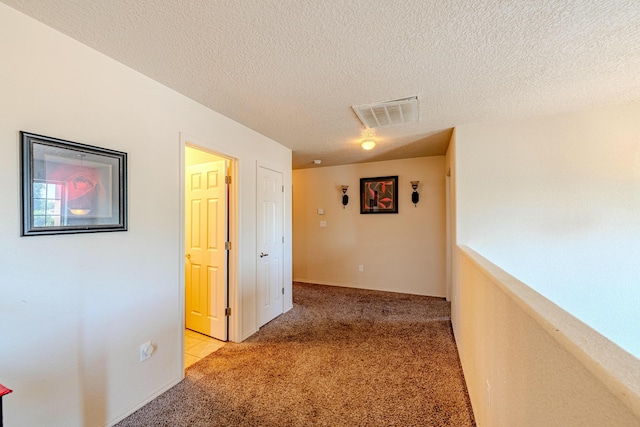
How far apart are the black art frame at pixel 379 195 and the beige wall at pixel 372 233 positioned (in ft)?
0.30

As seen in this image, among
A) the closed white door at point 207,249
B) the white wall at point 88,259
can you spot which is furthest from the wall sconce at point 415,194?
the white wall at point 88,259

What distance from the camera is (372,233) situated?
4.91 meters

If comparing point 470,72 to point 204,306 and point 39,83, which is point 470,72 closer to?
point 39,83

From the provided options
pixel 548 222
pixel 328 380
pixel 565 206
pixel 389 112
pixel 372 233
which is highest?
pixel 389 112

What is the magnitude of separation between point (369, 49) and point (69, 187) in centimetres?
186

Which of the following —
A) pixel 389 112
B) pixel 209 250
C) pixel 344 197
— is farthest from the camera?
pixel 344 197

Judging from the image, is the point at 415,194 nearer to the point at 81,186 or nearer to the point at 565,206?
the point at 565,206

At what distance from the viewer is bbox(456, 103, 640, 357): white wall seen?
238cm

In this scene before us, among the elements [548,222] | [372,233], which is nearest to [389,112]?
[548,222]

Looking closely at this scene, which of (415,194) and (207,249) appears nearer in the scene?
(207,249)

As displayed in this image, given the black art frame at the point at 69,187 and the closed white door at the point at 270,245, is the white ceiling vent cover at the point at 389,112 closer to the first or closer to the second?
the closed white door at the point at 270,245

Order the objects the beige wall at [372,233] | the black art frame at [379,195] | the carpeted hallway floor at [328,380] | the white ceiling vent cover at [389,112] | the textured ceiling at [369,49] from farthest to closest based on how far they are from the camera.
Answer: the black art frame at [379,195] < the beige wall at [372,233] < the white ceiling vent cover at [389,112] < the carpeted hallway floor at [328,380] < the textured ceiling at [369,49]

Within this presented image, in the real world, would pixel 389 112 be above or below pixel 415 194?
above

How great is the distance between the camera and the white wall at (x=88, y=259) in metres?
1.31
